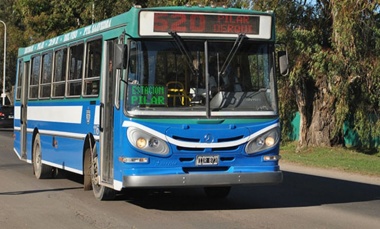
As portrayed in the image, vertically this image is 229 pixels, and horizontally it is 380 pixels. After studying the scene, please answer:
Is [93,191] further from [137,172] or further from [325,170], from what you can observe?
[325,170]

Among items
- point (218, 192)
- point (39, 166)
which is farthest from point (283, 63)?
point (39, 166)

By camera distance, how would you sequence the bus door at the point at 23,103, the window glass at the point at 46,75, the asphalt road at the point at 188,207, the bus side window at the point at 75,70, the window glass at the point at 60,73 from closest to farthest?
the asphalt road at the point at 188,207 → the bus side window at the point at 75,70 → the window glass at the point at 60,73 → the window glass at the point at 46,75 → the bus door at the point at 23,103

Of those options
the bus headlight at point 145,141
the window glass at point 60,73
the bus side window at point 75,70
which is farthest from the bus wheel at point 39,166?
the bus headlight at point 145,141

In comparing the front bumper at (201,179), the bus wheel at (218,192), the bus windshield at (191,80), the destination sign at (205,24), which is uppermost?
the destination sign at (205,24)

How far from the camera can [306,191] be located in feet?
44.5

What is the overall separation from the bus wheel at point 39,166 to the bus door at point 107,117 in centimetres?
451

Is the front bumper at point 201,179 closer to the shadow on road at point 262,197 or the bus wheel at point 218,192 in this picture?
the shadow on road at point 262,197

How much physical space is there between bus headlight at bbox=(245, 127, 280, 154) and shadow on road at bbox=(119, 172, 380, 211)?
4.12ft

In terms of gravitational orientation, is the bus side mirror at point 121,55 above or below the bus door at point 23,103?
above

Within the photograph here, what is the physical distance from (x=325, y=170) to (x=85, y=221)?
435 inches

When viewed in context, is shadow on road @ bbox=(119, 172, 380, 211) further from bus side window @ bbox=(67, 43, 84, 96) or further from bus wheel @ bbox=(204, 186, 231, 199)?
bus side window @ bbox=(67, 43, 84, 96)

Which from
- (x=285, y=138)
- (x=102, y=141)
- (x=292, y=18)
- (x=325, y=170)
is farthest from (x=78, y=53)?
(x=285, y=138)

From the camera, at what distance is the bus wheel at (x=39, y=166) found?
49.8 feet

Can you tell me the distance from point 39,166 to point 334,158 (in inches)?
442
